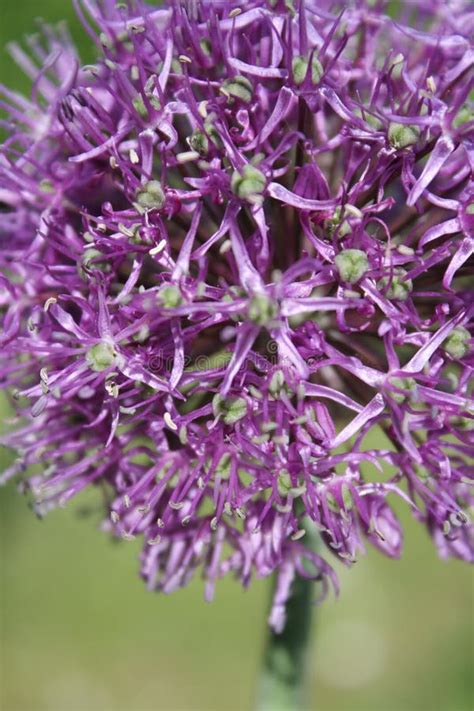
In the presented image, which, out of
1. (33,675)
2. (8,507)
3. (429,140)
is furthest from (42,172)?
(33,675)

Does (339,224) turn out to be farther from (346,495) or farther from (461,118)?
(346,495)

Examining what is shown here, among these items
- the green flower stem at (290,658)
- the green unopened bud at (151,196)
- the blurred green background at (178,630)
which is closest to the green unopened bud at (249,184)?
the green unopened bud at (151,196)

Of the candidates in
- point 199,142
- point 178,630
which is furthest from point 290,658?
point 178,630

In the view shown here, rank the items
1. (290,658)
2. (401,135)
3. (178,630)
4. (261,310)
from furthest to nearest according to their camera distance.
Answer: (178,630)
(290,658)
(401,135)
(261,310)

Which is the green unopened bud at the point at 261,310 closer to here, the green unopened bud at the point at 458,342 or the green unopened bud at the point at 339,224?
the green unopened bud at the point at 339,224

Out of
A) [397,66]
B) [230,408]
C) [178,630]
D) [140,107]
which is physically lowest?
[178,630]

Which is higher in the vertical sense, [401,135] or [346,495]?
[401,135]

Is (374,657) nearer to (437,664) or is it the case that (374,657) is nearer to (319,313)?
(437,664)
